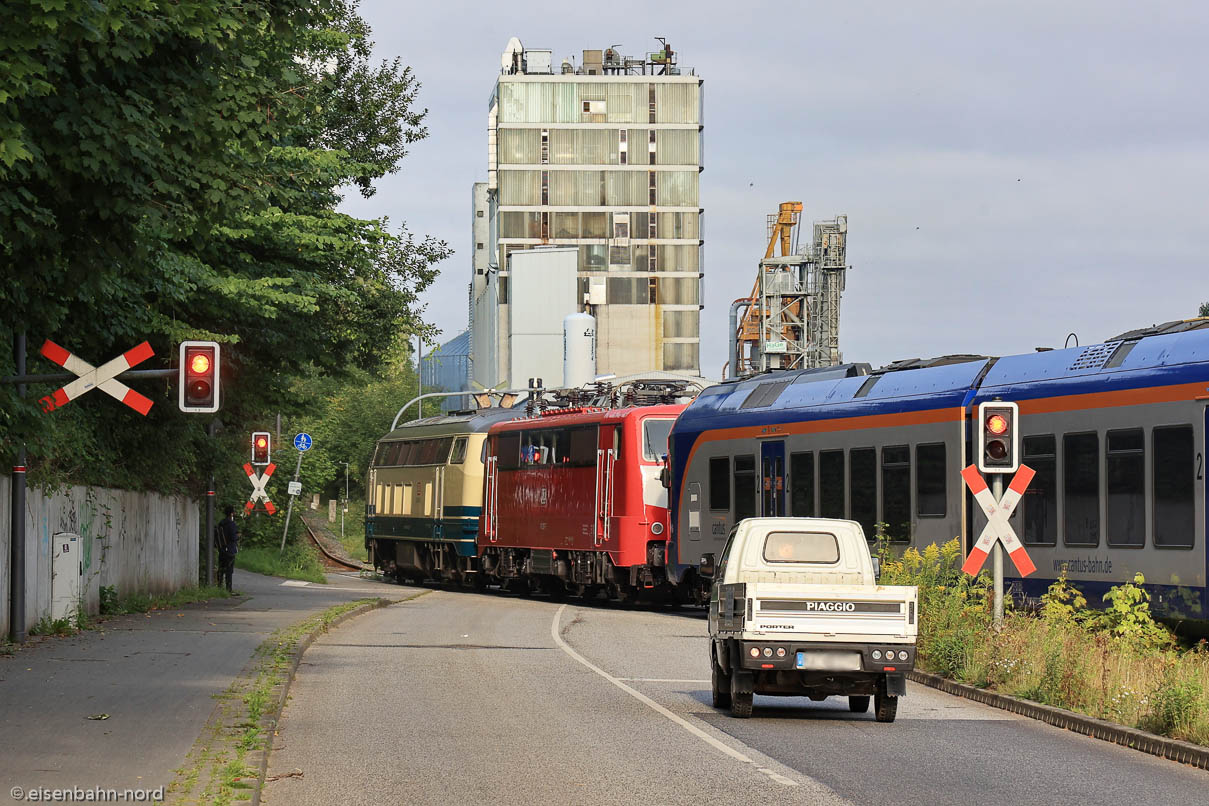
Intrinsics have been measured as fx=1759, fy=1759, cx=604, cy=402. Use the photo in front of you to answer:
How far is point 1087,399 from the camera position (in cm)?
2028

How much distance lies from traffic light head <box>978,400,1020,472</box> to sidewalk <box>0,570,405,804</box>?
8.28 m

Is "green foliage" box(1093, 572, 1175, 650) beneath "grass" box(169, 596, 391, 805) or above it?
above

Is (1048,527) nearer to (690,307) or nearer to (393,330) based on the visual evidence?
(393,330)

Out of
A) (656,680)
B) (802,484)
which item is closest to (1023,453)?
(656,680)

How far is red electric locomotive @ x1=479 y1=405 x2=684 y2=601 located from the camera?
35750 mm

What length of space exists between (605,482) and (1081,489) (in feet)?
57.1

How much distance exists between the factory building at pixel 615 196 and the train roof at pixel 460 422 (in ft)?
204

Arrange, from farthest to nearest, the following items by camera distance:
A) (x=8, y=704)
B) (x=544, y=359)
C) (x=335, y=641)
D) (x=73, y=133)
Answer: (x=544, y=359), (x=335, y=641), (x=8, y=704), (x=73, y=133)

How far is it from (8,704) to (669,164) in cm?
10352

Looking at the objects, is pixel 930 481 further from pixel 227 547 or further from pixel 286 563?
pixel 286 563

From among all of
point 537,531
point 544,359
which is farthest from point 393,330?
point 544,359

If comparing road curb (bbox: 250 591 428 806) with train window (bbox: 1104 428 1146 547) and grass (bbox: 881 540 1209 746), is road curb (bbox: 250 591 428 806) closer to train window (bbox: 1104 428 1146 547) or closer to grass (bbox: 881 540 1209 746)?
grass (bbox: 881 540 1209 746)

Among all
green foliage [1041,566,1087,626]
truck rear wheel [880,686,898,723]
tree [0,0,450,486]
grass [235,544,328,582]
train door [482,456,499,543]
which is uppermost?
tree [0,0,450,486]

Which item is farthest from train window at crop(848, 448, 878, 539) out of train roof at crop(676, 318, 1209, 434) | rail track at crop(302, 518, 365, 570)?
rail track at crop(302, 518, 365, 570)
